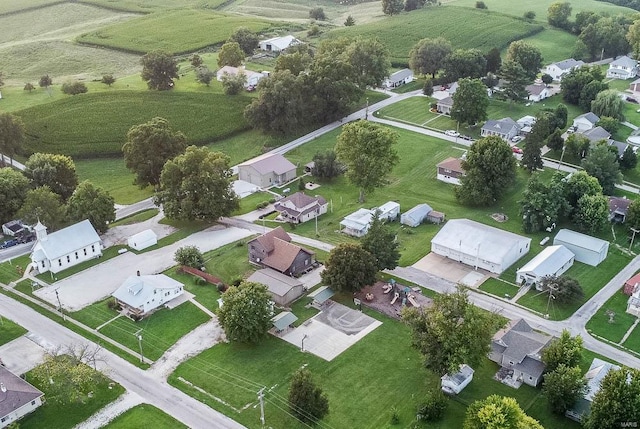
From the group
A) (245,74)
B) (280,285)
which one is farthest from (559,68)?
(280,285)

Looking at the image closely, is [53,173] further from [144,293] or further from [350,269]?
[350,269]

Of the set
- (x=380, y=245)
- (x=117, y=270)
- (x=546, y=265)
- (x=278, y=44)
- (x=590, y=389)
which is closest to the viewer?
(x=590, y=389)

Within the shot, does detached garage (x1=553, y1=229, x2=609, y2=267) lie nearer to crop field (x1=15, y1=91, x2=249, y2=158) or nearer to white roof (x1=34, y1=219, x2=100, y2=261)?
white roof (x1=34, y1=219, x2=100, y2=261)

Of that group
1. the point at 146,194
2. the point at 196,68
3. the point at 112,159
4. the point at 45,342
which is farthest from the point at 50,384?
the point at 196,68

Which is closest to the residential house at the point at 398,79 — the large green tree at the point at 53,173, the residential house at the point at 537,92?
the residential house at the point at 537,92

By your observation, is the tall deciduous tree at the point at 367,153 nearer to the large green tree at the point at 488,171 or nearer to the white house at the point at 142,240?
the large green tree at the point at 488,171

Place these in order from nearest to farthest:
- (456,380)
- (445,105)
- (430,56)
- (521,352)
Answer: (456,380)
(521,352)
(445,105)
(430,56)

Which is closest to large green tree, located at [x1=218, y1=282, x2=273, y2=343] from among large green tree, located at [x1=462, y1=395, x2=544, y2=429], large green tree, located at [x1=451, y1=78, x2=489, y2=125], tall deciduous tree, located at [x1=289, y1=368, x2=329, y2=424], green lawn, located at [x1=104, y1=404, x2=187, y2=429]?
tall deciduous tree, located at [x1=289, y1=368, x2=329, y2=424]

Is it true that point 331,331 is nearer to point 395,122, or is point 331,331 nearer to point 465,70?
point 395,122
